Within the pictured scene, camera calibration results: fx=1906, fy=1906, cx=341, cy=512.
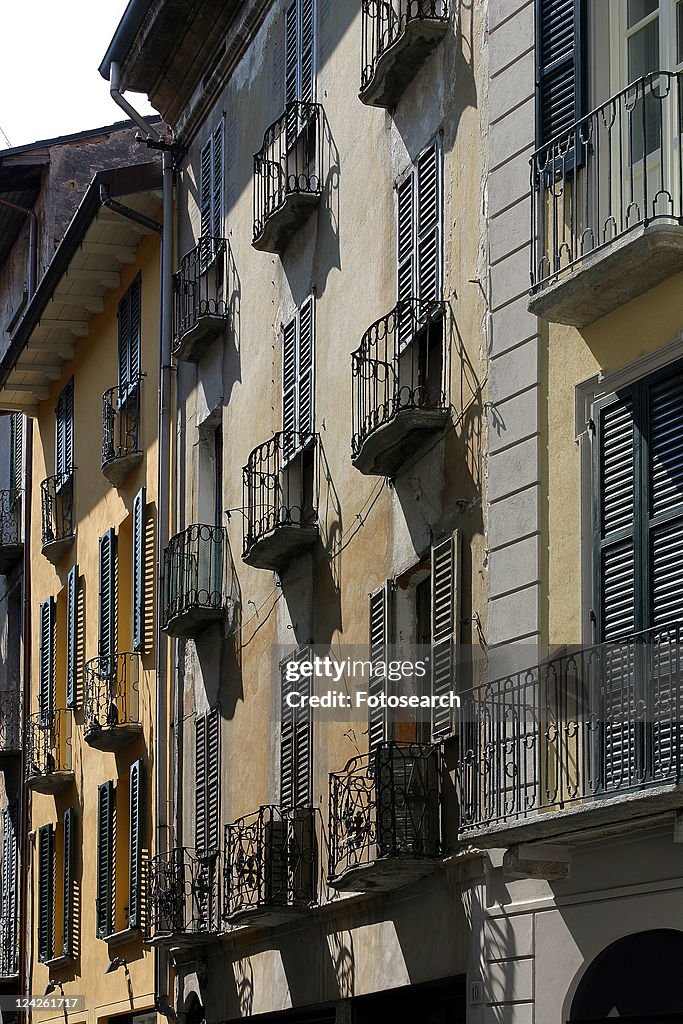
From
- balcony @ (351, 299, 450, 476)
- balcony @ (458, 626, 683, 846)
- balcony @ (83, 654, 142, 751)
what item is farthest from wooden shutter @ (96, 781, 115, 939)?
balcony @ (458, 626, 683, 846)

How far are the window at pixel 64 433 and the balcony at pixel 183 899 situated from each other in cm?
989

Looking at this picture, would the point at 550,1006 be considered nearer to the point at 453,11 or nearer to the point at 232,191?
the point at 453,11

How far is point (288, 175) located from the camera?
68.3ft

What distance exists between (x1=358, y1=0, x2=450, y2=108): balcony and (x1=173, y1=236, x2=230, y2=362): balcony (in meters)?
5.81

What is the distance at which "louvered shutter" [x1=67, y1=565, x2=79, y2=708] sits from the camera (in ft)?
99.8

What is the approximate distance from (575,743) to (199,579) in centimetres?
1133

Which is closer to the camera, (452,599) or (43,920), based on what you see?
(452,599)

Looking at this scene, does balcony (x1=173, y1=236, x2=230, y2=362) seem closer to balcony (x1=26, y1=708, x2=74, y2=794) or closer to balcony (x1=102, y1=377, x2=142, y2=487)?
balcony (x1=102, y1=377, x2=142, y2=487)

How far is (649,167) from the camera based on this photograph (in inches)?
512

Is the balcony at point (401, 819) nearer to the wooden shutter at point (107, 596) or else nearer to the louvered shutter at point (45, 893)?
the wooden shutter at point (107, 596)

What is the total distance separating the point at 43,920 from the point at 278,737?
12514mm

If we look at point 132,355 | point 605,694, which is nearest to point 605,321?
point 605,694

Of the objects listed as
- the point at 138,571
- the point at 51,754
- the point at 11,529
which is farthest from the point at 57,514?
the point at 138,571

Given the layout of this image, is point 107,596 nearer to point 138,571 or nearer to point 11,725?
point 138,571
